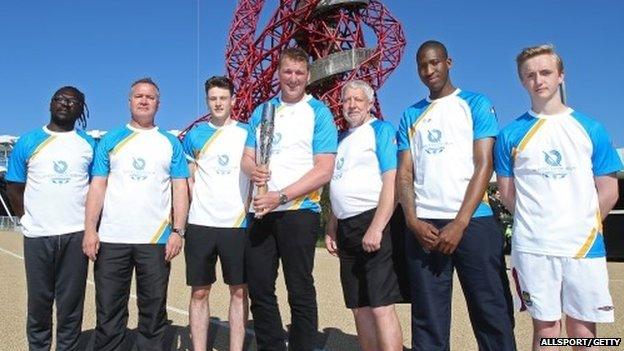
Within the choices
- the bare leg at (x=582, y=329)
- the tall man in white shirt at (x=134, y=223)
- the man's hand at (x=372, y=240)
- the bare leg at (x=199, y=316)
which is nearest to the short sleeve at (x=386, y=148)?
the man's hand at (x=372, y=240)

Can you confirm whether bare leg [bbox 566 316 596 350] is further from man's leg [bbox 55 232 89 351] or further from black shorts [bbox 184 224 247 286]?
man's leg [bbox 55 232 89 351]

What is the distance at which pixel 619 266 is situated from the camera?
1129 cm

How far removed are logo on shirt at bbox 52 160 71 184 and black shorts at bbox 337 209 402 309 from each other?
1953 millimetres

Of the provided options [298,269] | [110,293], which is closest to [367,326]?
[298,269]

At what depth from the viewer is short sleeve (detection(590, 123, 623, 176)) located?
2615mm

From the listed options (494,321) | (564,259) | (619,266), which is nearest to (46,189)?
(494,321)

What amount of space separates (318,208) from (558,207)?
4.72ft

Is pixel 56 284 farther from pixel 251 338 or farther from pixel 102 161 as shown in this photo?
pixel 251 338

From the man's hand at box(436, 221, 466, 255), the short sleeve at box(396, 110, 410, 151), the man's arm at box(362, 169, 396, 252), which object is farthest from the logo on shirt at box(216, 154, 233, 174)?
the man's hand at box(436, 221, 466, 255)

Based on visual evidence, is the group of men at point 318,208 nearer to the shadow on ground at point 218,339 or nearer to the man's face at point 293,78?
the man's face at point 293,78

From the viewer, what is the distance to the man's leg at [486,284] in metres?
2.77

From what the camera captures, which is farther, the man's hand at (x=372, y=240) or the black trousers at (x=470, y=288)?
the man's hand at (x=372, y=240)

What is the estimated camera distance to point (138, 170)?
11.6ft

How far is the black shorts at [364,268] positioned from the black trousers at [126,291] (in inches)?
52.0
